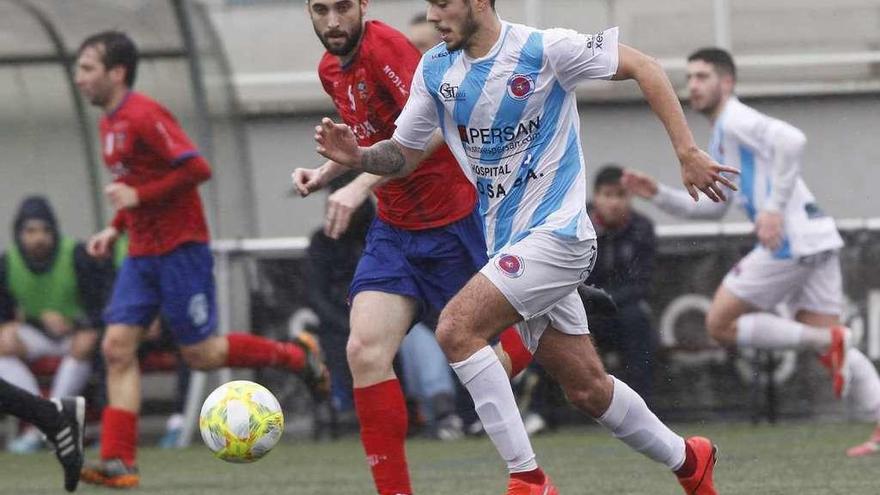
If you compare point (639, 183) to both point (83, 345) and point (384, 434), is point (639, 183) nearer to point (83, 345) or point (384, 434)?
point (384, 434)

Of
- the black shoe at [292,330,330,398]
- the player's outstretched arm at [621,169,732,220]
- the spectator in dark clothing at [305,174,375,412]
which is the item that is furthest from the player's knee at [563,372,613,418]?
the spectator in dark clothing at [305,174,375,412]

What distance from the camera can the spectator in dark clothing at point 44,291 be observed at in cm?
1153

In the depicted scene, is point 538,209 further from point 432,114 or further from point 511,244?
point 432,114

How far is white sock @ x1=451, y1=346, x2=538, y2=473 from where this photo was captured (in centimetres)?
562

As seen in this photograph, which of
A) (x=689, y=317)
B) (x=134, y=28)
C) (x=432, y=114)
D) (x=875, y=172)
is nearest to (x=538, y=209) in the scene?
(x=432, y=114)

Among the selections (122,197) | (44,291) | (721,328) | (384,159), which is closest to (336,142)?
(384,159)

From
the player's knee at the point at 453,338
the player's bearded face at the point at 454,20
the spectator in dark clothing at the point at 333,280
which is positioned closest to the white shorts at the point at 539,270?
the player's knee at the point at 453,338

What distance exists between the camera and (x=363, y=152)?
5742 millimetres

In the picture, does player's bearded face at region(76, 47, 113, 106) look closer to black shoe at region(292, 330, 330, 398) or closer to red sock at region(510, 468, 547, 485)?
black shoe at region(292, 330, 330, 398)

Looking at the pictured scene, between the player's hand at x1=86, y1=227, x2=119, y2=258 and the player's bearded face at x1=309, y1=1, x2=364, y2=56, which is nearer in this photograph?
the player's bearded face at x1=309, y1=1, x2=364, y2=56

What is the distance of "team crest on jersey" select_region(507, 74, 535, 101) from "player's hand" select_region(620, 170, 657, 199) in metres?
3.27

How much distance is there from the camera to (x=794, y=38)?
13.5 m

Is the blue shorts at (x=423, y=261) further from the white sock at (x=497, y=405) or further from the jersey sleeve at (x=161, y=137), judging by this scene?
the jersey sleeve at (x=161, y=137)

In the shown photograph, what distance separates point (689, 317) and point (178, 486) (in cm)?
431
